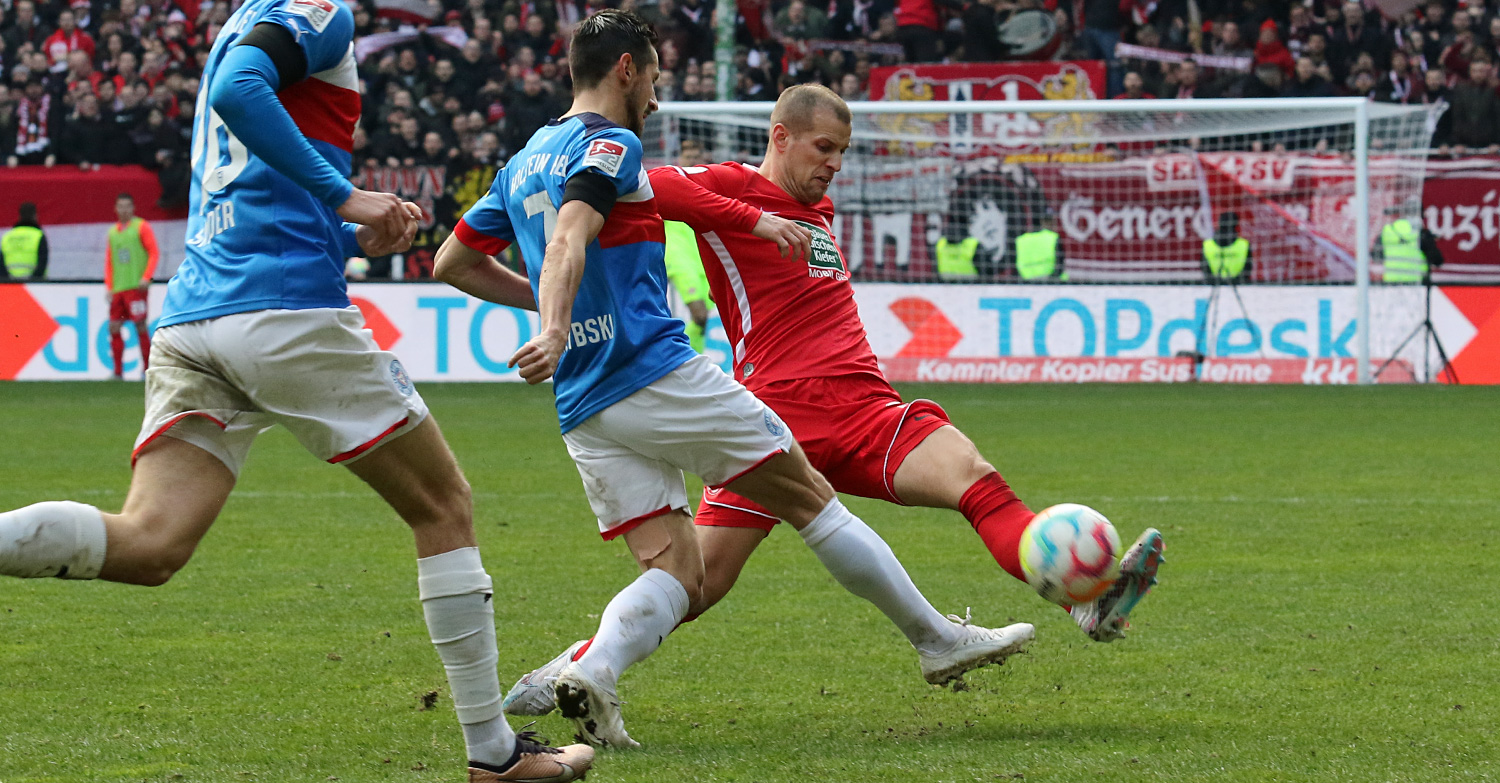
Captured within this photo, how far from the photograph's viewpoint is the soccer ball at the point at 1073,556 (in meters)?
4.14

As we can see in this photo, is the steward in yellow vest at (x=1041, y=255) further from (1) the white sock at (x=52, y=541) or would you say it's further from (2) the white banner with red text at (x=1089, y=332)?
(1) the white sock at (x=52, y=541)

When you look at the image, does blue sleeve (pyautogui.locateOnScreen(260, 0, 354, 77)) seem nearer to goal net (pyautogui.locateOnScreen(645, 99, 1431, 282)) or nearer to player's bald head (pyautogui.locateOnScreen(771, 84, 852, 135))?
player's bald head (pyautogui.locateOnScreen(771, 84, 852, 135))

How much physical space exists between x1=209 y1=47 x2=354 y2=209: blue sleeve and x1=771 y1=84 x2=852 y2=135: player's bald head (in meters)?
1.80

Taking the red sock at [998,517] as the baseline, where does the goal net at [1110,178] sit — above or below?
below

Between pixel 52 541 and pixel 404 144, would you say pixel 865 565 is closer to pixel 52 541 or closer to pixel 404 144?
pixel 52 541

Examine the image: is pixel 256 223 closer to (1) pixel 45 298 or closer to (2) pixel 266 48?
(2) pixel 266 48

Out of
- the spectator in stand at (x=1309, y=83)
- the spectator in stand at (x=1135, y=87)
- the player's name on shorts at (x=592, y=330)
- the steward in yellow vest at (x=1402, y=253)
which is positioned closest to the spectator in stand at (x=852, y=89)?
the spectator in stand at (x=1135, y=87)

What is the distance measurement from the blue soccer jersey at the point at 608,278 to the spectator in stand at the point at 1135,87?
16546 millimetres

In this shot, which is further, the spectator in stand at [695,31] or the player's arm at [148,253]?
the spectator in stand at [695,31]

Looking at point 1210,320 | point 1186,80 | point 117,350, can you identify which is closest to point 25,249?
point 117,350

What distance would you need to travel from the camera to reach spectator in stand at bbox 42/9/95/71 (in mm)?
22953

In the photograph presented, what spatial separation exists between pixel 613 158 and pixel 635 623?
3.58 feet

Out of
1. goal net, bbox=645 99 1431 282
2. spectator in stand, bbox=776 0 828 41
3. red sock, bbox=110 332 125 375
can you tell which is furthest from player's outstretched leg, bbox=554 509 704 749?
spectator in stand, bbox=776 0 828 41

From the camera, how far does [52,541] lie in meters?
3.43
